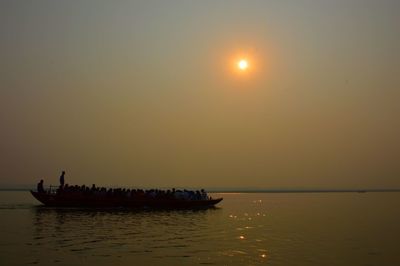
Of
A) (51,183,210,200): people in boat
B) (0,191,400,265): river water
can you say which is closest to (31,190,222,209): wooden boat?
(51,183,210,200): people in boat

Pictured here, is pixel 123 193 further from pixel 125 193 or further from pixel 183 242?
pixel 183 242

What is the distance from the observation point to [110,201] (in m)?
50.6

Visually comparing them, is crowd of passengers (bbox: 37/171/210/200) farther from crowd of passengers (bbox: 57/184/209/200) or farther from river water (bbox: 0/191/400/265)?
river water (bbox: 0/191/400/265)

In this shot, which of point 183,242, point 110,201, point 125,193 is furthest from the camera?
point 125,193

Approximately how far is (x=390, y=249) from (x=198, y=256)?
37.3 feet

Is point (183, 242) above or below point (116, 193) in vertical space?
below

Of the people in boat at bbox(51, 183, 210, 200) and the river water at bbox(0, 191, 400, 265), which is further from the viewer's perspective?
the people in boat at bbox(51, 183, 210, 200)

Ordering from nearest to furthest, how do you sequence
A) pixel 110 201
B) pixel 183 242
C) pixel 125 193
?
pixel 183 242 < pixel 110 201 < pixel 125 193

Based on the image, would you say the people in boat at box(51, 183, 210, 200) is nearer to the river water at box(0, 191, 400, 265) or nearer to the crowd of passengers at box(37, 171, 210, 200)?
the crowd of passengers at box(37, 171, 210, 200)

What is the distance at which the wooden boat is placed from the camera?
48688 millimetres

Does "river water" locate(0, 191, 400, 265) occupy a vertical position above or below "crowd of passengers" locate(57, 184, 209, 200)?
below

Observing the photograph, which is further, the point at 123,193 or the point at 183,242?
the point at 123,193

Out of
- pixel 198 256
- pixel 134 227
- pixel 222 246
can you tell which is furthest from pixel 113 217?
pixel 198 256


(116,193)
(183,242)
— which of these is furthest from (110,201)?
(183,242)
